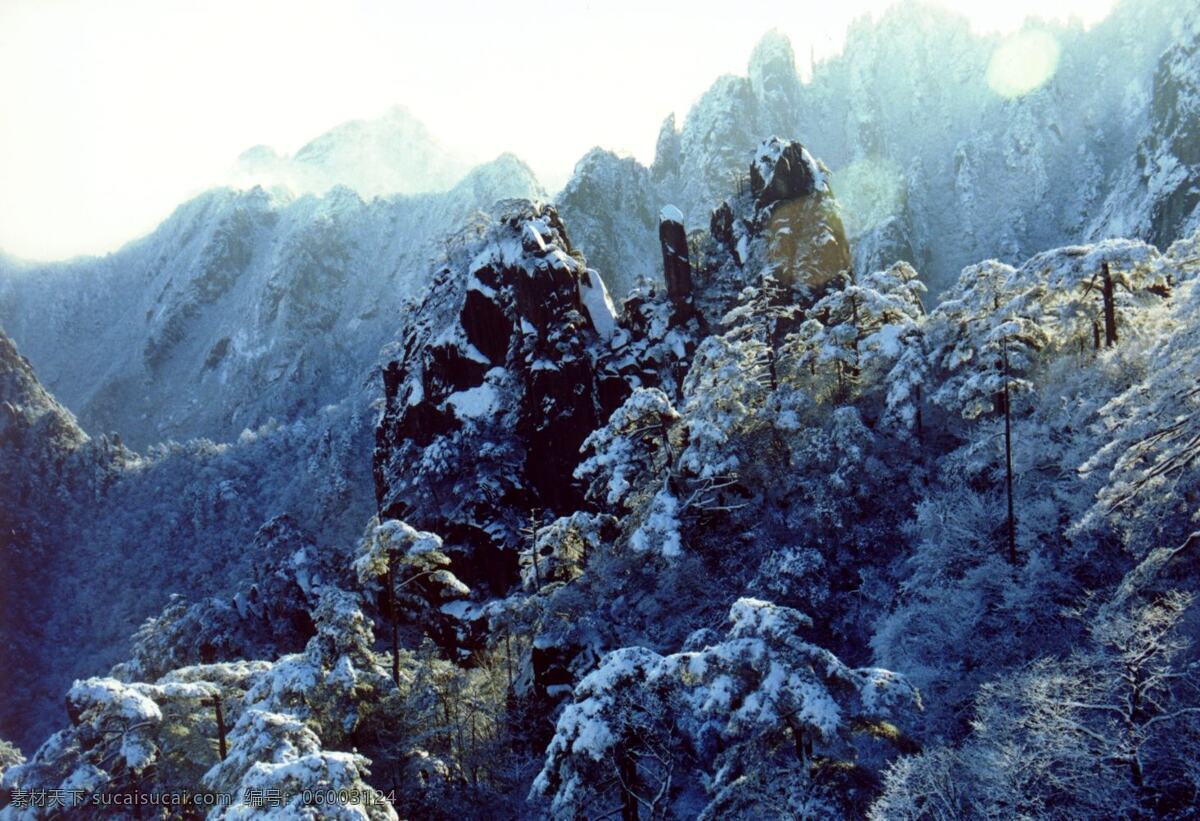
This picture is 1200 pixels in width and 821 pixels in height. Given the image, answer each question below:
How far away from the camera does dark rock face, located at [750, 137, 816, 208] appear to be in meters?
63.1

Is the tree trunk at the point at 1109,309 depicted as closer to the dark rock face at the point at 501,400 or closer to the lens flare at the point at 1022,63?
the dark rock face at the point at 501,400

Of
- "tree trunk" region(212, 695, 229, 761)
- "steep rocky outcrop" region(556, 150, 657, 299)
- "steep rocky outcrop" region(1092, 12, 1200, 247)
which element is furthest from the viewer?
"steep rocky outcrop" region(556, 150, 657, 299)

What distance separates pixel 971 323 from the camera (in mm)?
35250

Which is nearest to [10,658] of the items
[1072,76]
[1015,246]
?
[1015,246]

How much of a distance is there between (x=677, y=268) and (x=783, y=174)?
11426 millimetres

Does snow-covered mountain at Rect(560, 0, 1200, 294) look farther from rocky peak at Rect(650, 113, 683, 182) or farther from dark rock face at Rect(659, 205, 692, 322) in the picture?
dark rock face at Rect(659, 205, 692, 322)

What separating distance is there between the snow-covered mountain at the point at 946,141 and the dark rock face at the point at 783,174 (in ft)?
186

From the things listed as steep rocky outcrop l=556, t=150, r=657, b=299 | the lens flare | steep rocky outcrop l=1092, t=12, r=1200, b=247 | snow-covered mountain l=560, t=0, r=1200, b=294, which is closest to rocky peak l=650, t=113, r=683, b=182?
snow-covered mountain l=560, t=0, r=1200, b=294

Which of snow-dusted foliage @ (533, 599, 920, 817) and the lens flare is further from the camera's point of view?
the lens flare

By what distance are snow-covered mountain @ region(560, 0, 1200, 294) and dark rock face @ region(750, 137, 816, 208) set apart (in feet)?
186

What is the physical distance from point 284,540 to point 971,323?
61513 mm

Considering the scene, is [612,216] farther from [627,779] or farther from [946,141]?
[627,779]

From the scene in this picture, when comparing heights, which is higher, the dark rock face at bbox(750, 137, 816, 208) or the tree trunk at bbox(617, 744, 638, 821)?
the dark rock face at bbox(750, 137, 816, 208)

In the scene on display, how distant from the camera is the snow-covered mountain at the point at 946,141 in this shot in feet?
361
